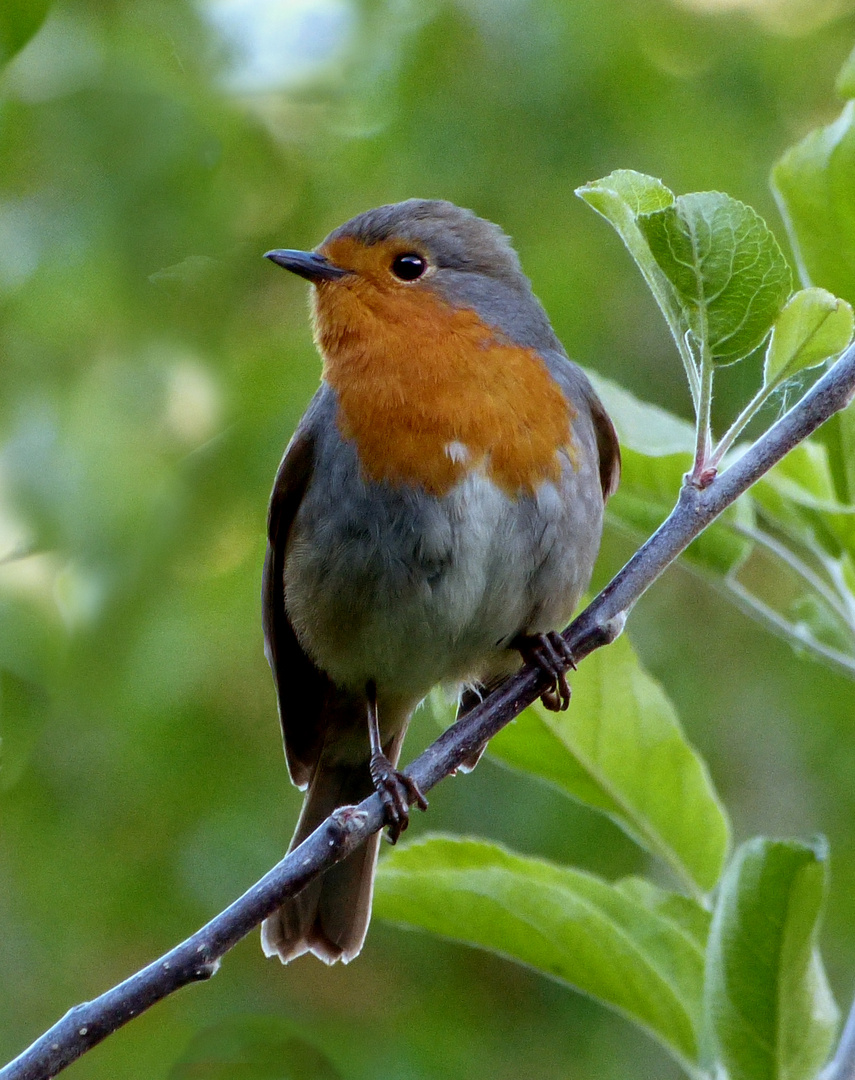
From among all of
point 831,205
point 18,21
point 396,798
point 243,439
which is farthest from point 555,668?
point 243,439

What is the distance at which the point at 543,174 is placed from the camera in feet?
18.8

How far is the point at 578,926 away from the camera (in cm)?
255

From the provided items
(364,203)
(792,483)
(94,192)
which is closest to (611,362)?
(364,203)

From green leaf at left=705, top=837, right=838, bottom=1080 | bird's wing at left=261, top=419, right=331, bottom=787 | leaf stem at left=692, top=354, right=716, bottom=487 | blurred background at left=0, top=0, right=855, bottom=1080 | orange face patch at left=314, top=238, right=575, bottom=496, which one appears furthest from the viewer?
blurred background at left=0, top=0, right=855, bottom=1080

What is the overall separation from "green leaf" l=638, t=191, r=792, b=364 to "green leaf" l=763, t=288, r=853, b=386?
25mm

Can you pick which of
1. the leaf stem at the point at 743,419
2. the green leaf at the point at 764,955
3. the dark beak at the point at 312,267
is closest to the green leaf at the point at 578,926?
the green leaf at the point at 764,955

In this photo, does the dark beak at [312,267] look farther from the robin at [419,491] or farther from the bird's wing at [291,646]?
the bird's wing at [291,646]

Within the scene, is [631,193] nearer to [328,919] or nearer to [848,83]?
[848,83]

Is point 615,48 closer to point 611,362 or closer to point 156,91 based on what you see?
point 611,362

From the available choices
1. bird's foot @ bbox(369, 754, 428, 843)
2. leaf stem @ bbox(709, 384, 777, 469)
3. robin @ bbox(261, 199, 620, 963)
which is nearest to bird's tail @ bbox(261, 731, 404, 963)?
robin @ bbox(261, 199, 620, 963)

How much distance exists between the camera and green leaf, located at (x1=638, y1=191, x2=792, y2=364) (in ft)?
6.72

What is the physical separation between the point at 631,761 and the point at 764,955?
21.5 inches

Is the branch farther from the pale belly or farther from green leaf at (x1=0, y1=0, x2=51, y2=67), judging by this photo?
green leaf at (x1=0, y1=0, x2=51, y2=67)

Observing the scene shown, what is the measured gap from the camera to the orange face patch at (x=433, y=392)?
10.7 ft
